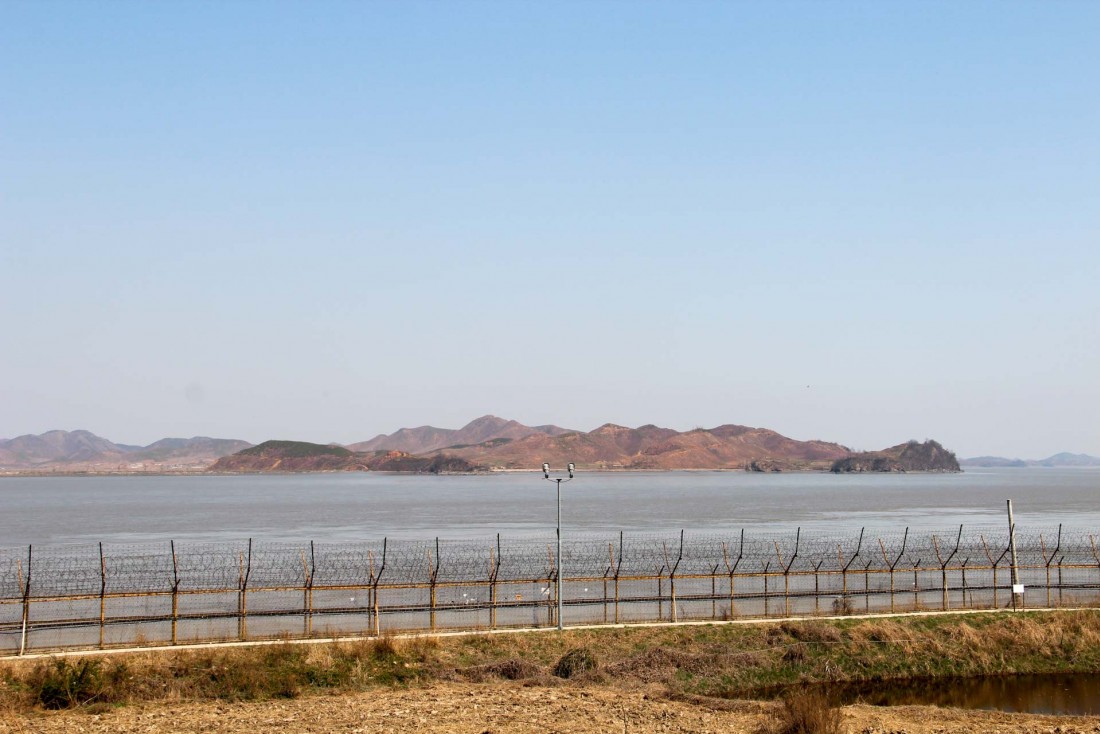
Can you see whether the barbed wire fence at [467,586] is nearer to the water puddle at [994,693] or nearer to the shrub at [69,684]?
the shrub at [69,684]

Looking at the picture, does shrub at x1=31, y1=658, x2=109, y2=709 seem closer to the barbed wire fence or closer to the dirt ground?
the dirt ground

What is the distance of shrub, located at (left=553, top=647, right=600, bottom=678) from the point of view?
1326 inches

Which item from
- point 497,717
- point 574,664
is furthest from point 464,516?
point 497,717

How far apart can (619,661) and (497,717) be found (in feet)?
30.5

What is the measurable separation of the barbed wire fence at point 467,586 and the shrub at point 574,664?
5.91m

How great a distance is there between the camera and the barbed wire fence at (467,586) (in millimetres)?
41156

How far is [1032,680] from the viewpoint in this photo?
36844mm

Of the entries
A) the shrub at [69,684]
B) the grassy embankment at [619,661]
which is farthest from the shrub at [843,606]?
the shrub at [69,684]

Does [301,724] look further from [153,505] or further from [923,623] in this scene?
[153,505]

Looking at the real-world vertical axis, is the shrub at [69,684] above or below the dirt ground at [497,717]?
above

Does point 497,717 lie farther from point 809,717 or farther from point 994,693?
point 994,693

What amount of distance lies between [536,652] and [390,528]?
76023 millimetres

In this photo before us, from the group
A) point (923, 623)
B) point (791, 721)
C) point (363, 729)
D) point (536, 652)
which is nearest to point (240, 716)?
point (363, 729)

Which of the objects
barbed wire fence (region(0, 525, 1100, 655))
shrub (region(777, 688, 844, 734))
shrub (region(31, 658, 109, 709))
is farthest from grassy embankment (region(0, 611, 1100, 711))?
shrub (region(777, 688, 844, 734))
